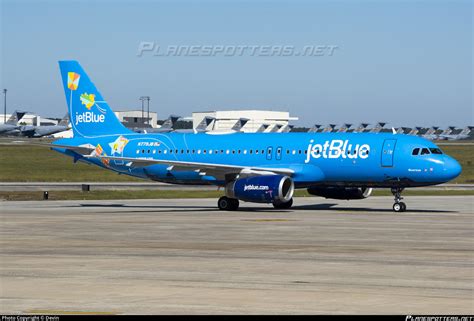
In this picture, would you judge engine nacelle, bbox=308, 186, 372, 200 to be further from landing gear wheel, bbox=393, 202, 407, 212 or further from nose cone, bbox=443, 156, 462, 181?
nose cone, bbox=443, 156, 462, 181

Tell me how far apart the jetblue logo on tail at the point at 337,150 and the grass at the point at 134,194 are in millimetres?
16915

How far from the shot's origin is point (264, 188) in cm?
4859

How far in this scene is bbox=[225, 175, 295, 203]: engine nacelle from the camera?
48.4 meters

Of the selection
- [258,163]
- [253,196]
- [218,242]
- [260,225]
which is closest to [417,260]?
[218,242]

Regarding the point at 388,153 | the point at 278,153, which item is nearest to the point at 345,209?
the point at 278,153

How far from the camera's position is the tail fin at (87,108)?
58.5 m

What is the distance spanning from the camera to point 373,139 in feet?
164

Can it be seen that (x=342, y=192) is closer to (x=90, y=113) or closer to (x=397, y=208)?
(x=397, y=208)

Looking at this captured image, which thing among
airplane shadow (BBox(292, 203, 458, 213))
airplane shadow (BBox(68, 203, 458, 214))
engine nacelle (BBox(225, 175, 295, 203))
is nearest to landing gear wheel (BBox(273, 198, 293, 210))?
airplane shadow (BBox(68, 203, 458, 214))

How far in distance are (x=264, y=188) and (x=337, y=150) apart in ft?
15.9

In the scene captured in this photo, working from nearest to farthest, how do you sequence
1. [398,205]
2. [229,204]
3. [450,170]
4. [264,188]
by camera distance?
[450,170] < [264,188] < [398,205] < [229,204]

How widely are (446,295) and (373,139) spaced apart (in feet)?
102

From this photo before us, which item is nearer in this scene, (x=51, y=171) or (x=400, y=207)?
(x=400, y=207)

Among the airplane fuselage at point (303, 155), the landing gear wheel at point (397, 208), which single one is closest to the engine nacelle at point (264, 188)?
the airplane fuselage at point (303, 155)
